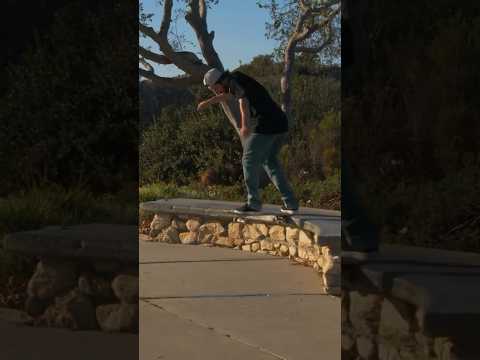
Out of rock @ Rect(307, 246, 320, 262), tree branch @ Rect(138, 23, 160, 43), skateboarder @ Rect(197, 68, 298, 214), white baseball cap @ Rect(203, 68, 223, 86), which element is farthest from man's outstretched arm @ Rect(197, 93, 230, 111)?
rock @ Rect(307, 246, 320, 262)

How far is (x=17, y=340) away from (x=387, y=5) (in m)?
1.58

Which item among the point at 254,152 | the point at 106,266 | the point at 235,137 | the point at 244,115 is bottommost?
the point at 106,266

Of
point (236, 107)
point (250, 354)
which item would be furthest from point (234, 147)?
point (250, 354)

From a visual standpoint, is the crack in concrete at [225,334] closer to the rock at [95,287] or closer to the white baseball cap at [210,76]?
the rock at [95,287]

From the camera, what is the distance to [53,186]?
2.44 m

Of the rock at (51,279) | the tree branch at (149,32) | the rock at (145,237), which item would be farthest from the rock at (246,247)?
the rock at (51,279)

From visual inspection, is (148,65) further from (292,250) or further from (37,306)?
(37,306)

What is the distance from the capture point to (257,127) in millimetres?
4852

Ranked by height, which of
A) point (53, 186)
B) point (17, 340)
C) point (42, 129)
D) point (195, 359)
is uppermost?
point (42, 129)

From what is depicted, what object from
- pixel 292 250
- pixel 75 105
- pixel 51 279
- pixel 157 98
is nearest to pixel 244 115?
pixel 157 98

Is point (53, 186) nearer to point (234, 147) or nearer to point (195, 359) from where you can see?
point (195, 359)

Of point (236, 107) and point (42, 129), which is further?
point (236, 107)

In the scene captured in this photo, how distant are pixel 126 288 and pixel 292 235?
2977 millimetres

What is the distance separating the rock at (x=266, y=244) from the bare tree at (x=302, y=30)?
0.95 meters
